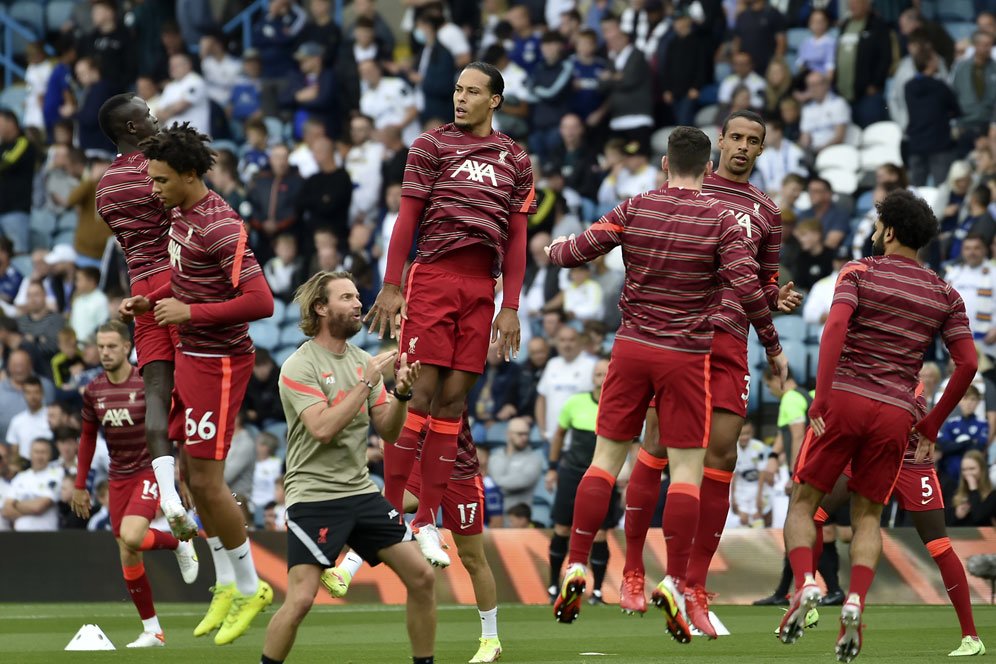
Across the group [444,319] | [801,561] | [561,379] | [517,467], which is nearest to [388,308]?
[444,319]

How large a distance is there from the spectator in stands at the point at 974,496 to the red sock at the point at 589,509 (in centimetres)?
729

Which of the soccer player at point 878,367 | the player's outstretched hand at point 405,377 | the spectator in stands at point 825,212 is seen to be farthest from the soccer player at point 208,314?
the spectator in stands at point 825,212

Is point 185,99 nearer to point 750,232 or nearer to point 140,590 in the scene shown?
point 140,590

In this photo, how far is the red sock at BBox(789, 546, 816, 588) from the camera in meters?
10.0

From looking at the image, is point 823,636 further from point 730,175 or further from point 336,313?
point 336,313

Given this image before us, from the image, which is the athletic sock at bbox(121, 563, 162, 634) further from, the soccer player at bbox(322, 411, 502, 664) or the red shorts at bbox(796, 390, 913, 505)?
the red shorts at bbox(796, 390, 913, 505)

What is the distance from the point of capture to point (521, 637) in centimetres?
1277

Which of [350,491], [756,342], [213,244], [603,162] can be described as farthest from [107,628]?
[603,162]

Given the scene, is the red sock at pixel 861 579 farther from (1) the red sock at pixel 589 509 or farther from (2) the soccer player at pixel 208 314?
(2) the soccer player at pixel 208 314

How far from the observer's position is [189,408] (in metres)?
10.5

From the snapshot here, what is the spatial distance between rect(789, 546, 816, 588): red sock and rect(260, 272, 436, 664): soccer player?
2.44 m

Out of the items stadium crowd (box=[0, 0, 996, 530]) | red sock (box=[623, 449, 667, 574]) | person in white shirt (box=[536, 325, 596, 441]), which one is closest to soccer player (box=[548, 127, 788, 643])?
red sock (box=[623, 449, 667, 574])

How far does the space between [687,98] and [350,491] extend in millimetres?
13937

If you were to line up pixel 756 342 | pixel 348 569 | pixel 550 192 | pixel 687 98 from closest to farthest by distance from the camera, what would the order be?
pixel 348 569 < pixel 756 342 < pixel 550 192 < pixel 687 98
